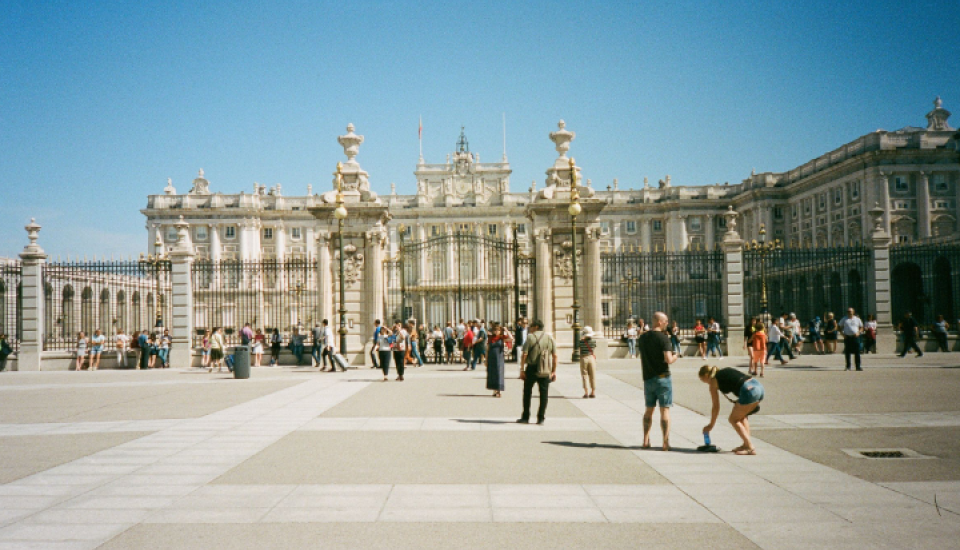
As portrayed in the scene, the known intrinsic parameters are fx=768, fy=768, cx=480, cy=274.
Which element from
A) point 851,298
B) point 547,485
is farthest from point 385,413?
point 851,298

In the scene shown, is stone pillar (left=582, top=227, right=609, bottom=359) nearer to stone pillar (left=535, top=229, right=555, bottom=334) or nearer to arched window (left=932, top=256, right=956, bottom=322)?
stone pillar (left=535, top=229, right=555, bottom=334)

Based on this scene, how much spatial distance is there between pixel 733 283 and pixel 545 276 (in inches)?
281

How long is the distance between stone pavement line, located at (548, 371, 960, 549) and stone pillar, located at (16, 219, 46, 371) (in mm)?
23614

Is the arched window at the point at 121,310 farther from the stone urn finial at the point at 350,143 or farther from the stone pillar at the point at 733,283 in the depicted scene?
the stone pillar at the point at 733,283

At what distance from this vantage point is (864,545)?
5.80m

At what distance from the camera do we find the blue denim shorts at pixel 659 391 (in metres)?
9.82

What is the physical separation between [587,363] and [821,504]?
8.82m

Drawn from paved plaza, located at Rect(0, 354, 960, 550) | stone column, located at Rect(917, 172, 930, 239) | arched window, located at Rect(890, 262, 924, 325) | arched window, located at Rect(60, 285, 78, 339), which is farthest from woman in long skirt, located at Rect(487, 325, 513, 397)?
stone column, located at Rect(917, 172, 930, 239)

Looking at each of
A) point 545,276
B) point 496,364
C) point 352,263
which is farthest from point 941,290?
point 496,364

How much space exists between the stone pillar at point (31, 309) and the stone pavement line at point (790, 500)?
23.6 metres

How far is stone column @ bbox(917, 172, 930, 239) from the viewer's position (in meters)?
66.7

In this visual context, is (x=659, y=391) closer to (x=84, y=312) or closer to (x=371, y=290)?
(x=371, y=290)

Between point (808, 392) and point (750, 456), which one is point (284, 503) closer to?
point (750, 456)

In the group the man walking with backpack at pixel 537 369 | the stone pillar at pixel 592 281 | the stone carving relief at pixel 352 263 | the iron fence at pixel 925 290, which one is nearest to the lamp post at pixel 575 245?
the stone pillar at pixel 592 281
